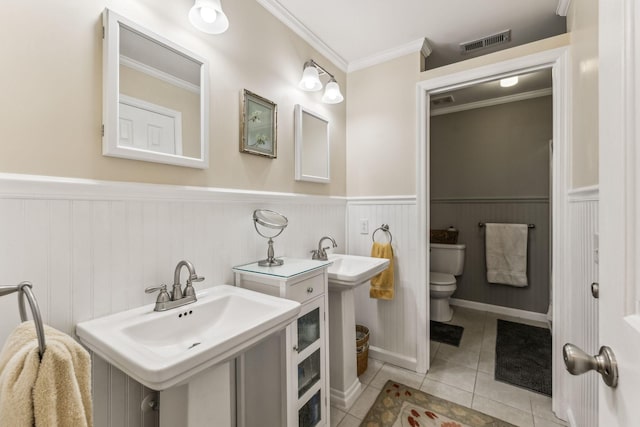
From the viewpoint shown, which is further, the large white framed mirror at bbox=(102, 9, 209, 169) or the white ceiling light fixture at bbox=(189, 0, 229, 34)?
the white ceiling light fixture at bbox=(189, 0, 229, 34)

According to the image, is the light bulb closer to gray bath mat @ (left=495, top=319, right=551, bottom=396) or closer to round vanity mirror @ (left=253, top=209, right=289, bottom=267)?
round vanity mirror @ (left=253, top=209, right=289, bottom=267)

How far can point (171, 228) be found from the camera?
1.17 m

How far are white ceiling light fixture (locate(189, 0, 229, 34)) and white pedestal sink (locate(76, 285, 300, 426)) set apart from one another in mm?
1168

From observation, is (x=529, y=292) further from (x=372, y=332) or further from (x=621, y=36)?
(x=621, y=36)

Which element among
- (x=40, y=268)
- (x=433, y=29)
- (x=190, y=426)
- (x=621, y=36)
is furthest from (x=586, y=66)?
(x=40, y=268)

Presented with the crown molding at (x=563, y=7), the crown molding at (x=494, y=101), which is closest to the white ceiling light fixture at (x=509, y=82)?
the crown molding at (x=494, y=101)

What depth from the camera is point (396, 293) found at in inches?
85.6

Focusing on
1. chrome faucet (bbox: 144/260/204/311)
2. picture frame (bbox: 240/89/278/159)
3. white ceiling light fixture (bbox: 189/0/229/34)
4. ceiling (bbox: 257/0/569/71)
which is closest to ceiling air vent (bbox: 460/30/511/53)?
ceiling (bbox: 257/0/569/71)

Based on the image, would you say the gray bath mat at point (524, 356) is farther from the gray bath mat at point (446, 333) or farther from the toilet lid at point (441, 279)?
the toilet lid at point (441, 279)

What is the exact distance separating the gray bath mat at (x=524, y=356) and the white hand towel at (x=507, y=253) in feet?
1.50

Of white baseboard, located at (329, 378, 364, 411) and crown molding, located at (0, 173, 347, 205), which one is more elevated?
crown molding, located at (0, 173, 347, 205)

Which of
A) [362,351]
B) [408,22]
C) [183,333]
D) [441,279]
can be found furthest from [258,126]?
[441,279]

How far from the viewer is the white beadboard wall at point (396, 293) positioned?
2.10 m

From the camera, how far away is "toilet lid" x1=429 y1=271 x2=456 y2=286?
2.77 metres
